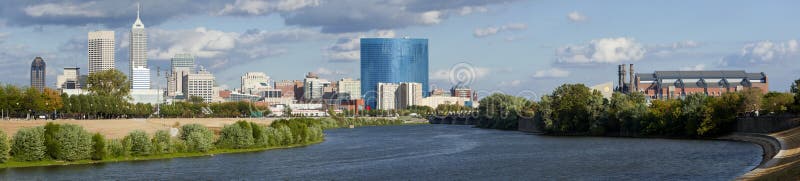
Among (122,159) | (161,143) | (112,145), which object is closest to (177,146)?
(161,143)

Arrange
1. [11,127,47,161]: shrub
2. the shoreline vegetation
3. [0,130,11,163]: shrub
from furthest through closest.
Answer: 1. the shoreline vegetation
2. [11,127,47,161]: shrub
3. [0,130,11,163]: shrub

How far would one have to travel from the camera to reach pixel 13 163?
64938 millimetres

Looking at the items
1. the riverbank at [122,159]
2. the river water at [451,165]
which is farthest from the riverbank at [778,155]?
the riverbank at [122,159]

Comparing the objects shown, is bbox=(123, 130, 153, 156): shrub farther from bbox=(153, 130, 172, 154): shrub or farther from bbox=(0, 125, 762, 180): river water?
bbox=(0, 125, 762, 180): river water

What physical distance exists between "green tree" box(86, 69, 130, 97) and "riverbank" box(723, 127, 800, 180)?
5103 inches

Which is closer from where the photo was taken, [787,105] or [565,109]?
[787,105]

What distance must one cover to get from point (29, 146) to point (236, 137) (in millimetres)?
24326

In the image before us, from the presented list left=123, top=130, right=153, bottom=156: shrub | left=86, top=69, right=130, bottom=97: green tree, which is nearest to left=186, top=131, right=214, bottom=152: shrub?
left=123, top=130, right=153, bottom=156: shrub

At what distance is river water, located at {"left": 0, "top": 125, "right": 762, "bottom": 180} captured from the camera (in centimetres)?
5816

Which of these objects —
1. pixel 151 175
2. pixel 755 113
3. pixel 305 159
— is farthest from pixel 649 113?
pixel 151 175

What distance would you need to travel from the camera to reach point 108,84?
191375 mm

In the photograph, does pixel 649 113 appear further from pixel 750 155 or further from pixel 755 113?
pixel 750 155

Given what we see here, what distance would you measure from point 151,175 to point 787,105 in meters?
71.5

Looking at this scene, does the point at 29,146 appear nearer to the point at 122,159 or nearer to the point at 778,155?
the point at 122,159
